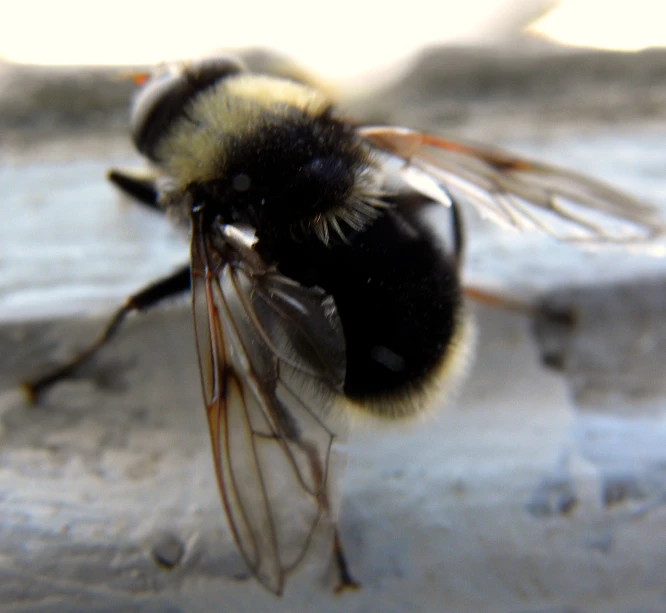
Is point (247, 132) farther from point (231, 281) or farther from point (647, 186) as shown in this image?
point (647, 186)

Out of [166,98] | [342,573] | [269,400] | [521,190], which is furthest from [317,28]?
[342,573]

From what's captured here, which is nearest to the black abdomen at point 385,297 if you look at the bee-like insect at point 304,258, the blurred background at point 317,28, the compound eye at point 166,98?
the bee-like insect at point 304,258

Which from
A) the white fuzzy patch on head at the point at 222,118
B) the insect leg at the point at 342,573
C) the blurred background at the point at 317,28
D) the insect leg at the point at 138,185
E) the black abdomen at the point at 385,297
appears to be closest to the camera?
the insect leg at the point at 342,573

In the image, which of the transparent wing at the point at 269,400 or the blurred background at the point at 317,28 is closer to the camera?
the transparent wing at the point at 269,400

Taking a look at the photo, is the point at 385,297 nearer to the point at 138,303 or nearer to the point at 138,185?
the point at 138,303

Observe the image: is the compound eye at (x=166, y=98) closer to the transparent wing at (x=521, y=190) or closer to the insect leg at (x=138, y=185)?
→ the insect leg at (x=138, y=185)

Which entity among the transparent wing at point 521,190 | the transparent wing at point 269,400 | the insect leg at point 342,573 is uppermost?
the transparent wing at point 521,190

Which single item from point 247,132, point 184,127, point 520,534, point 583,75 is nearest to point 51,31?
point 184,127
